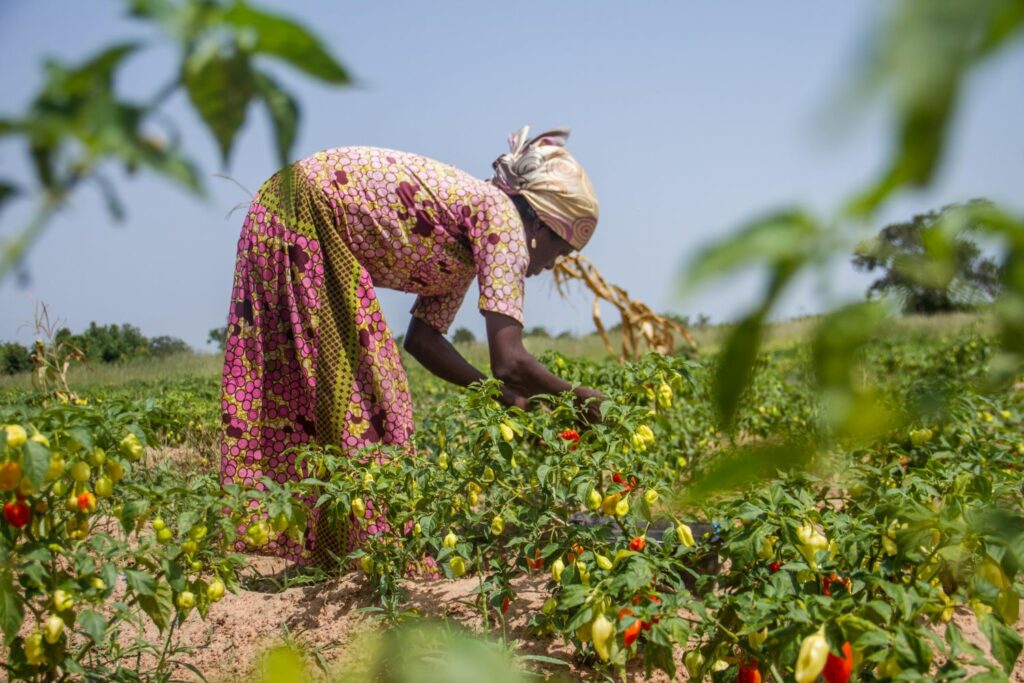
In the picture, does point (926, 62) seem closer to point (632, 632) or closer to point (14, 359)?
point (632, 632)

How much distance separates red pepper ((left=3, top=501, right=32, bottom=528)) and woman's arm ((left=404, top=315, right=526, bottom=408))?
7.13 ft

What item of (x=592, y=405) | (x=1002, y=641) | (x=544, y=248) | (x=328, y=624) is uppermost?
(x=544, y=248)

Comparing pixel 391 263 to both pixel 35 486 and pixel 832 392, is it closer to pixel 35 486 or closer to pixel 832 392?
pixel 35 486

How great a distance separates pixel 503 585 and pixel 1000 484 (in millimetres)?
1079

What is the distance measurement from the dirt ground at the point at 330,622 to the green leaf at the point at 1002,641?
2.83 ft

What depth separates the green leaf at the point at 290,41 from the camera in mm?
344

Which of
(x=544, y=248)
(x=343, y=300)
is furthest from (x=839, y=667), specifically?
(x=544, y=248)

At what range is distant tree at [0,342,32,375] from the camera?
3809mm

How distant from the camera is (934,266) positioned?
42 centimetres

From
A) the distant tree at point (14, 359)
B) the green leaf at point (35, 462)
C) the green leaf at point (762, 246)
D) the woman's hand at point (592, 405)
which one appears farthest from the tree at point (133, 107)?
the distant tree at point (14, 359)

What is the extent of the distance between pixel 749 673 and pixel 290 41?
1491 mm

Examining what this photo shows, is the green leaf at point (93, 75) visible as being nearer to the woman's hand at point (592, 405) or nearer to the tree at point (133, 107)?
the tree at point (133, 107)

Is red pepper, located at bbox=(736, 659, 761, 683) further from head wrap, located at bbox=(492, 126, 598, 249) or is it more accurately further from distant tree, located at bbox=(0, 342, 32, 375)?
distant tree, located at bbox=(0, 342, 32, 375)

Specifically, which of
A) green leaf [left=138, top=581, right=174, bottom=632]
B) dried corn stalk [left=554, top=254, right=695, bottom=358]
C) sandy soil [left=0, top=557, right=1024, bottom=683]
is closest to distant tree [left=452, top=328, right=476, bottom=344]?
dried corn stalk [left=554, top=254, right=695, bottom=358]
